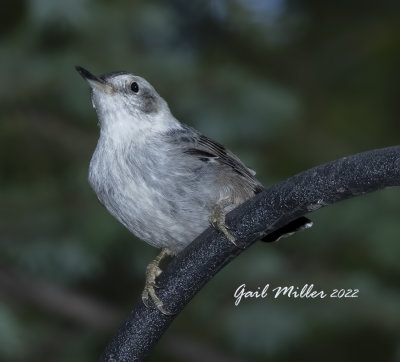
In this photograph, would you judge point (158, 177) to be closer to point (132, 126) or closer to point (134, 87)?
point (132, 126)

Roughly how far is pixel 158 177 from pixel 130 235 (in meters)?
2.58

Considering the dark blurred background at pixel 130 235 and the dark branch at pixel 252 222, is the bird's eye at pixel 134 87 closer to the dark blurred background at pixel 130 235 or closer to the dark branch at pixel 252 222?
the dark branch at pixel 252 222

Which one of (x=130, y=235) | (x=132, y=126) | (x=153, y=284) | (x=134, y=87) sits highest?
(x=130, y=235)

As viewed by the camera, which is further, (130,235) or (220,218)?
(130,235)

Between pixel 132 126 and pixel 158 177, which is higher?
pixel 132 126

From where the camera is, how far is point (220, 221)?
3451 mm

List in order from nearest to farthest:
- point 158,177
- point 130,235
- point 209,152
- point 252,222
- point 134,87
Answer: point 252,222, point 158,177, point 209,152, point 134,87, point 130,235

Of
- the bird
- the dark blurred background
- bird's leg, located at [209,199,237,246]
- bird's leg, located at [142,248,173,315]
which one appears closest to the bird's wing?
the bird

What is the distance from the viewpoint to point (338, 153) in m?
6.99

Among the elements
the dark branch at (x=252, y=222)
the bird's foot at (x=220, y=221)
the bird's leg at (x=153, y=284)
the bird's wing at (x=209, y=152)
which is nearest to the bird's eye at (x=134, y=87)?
the bird's wing at (x=209, y=152)

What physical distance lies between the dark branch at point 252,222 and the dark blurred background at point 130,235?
204 centimetres

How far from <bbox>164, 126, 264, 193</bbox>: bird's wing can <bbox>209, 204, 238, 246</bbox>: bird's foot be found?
40 cm

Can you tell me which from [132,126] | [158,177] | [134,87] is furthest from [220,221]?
[134,87]

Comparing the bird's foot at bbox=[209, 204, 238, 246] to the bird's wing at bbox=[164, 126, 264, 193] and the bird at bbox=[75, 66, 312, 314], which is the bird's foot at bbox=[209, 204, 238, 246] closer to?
the bird at bbox=[75, 66, 312, 314]
